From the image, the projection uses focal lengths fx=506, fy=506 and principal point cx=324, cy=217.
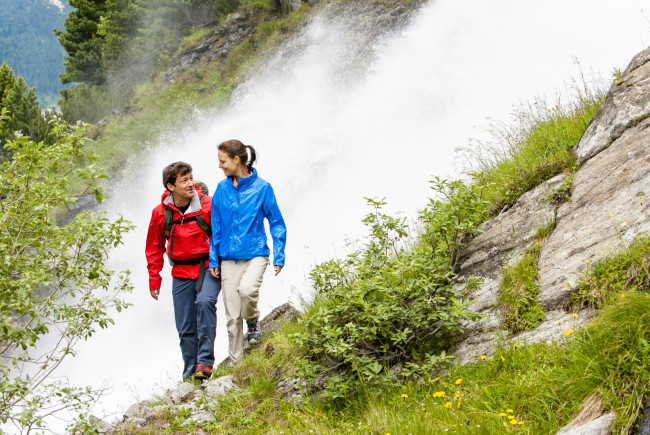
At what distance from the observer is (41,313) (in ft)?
12.3

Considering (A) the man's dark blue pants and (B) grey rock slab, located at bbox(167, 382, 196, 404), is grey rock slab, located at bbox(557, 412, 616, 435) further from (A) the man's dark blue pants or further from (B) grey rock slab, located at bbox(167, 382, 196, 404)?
(A) the man's dark blue pants

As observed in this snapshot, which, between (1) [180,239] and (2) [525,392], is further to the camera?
(1) [180,239]

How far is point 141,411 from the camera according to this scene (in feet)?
14.8

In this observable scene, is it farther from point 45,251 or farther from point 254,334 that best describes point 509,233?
point 45,251

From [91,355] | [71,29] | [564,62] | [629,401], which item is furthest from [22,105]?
[629,401]

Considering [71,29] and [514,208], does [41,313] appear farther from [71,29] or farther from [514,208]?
[71,29]

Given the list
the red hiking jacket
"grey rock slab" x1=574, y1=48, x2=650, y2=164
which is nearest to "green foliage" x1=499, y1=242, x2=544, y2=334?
"grey rock slab" x1=574, y1=48, x2=650, y2=164

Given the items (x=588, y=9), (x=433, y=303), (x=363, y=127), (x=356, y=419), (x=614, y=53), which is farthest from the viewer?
(x=363, y=127)

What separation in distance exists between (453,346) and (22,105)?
24.0 meters

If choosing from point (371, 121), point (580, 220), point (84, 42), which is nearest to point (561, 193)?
point (580, 220)

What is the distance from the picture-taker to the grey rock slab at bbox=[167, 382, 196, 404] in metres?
4.37

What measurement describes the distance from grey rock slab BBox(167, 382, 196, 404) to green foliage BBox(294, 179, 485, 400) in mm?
1364

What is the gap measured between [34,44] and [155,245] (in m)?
170

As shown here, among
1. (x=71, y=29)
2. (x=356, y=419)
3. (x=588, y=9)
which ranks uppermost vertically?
(x=71, y=29)
